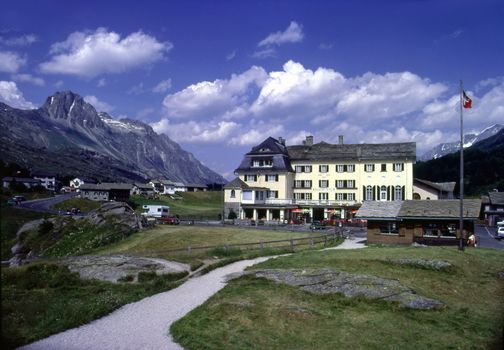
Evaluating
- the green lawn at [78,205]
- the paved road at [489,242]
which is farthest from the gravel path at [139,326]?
the green lawn at [78,205]

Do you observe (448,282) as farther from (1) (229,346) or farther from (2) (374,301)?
(1) (229,346)

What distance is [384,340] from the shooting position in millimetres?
16453

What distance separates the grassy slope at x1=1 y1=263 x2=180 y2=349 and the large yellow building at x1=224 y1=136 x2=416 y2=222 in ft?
179

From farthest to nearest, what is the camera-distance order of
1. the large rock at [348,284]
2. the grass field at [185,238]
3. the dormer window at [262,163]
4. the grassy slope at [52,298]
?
the dormer window at [262,163]
the grass field at [185,238]
the large rock at [348,284]
the grassy slope at [52,298]

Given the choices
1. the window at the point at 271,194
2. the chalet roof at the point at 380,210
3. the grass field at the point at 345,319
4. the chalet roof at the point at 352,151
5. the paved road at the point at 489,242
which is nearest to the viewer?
the grass field at the point at 345,319

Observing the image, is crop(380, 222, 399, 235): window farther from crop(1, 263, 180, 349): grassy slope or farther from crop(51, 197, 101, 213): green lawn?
crop(51, 197, 101, 213): green lawn

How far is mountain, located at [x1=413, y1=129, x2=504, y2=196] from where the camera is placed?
162m

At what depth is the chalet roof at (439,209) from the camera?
139 feet

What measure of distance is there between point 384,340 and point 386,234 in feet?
99.0

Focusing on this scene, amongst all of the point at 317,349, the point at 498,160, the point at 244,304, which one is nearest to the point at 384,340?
the point at 317,349

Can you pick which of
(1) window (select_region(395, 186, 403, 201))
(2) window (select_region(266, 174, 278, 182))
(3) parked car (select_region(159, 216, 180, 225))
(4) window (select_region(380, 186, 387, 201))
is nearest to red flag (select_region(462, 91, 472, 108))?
(1) window (select_region(395, 186, 403, 201))

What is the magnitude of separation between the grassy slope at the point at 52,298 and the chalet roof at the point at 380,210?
2522 cm

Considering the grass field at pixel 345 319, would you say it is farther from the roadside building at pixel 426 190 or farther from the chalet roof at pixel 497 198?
the chalet roof at pixel 497 198

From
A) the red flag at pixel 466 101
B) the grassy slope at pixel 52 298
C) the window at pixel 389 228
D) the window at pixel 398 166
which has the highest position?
the red flag at pixel 466 101
